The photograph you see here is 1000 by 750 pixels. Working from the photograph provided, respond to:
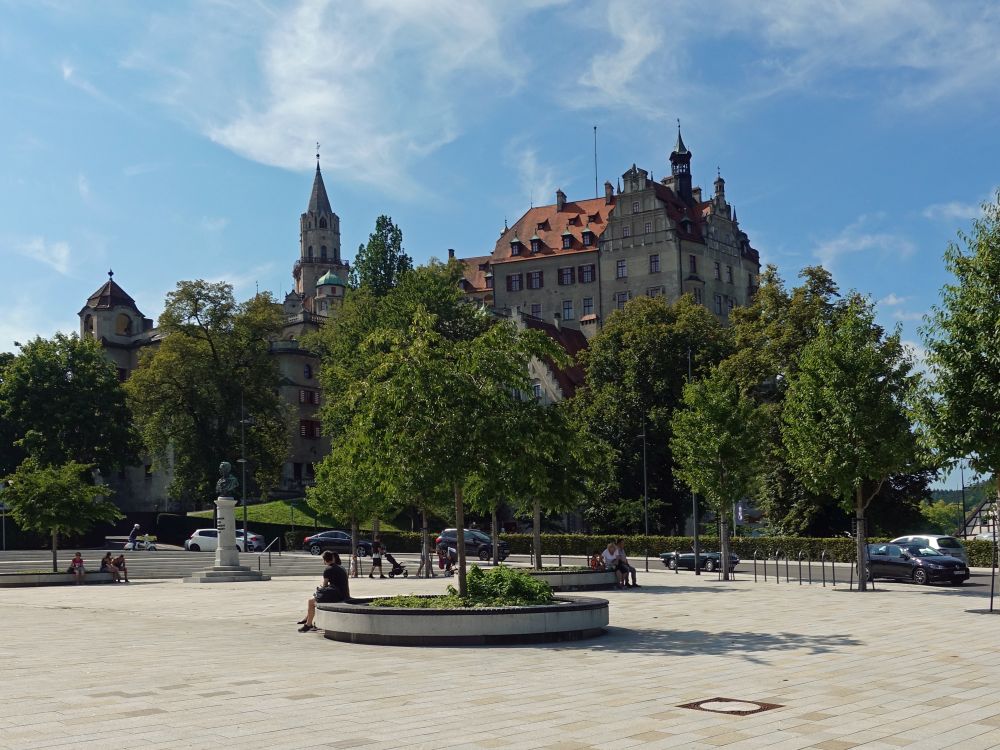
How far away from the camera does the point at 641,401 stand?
232 ft

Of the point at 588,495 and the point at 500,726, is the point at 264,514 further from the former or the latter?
the point at 500,726

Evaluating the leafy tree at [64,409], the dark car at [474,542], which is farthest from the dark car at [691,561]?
the leafy tree at [64,409]

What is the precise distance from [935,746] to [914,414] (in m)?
16.5

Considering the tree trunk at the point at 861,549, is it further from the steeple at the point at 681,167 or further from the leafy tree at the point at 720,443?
the steeple at the point at 681,167

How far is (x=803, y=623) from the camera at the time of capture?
2094cm

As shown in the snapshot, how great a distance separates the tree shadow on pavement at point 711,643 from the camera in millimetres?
16281

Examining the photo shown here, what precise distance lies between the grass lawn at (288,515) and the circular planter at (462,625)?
6173 centimetres

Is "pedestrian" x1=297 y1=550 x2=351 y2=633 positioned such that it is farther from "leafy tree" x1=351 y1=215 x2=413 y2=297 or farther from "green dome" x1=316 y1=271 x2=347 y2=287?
"green dome" x1=316 y1=271 x2=347 y2=287

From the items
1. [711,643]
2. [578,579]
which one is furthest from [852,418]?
[711,643]

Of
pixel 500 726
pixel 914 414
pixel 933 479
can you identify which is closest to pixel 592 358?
pixel 933 479

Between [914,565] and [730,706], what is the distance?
26841mm

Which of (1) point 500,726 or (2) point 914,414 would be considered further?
(2) point 914,414

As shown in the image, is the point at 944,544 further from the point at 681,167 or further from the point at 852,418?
the point at 681,167

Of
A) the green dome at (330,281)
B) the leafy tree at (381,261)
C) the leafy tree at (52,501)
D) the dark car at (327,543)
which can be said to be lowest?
the dark car at (327,543)
